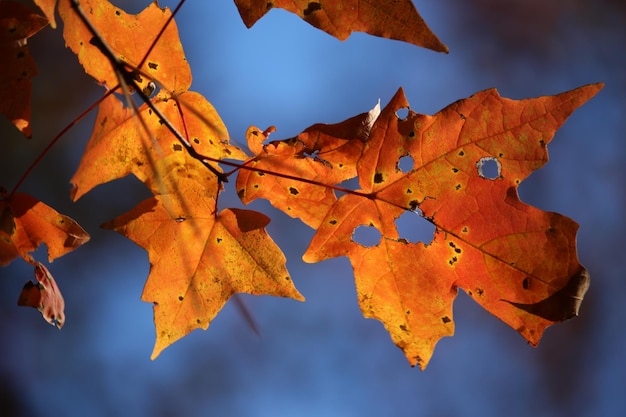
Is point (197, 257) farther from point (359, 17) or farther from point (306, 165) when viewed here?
point (359, 17)

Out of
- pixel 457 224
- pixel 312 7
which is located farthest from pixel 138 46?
pixel 457 224

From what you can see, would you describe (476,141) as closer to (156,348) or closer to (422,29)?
(422,29)

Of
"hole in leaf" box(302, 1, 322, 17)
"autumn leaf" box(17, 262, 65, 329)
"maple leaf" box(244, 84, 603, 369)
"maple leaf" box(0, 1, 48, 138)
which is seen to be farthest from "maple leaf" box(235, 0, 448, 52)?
"autumn leaf" box(17, 262, 65, 329)

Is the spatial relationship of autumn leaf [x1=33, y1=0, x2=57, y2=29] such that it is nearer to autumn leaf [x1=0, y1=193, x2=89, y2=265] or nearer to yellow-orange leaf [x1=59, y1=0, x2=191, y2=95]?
yellow-orange leaf [x1=59, y1=0, x2=191, y2=95]

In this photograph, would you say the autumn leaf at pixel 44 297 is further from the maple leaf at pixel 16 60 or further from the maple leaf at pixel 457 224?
the maple leaf at pixel 457 224

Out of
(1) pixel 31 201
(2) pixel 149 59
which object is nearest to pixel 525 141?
(2) pixel 149 59

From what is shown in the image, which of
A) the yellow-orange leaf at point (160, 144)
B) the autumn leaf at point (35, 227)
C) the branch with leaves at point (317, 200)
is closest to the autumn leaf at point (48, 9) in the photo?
the branch with leaves at point (317, 200)

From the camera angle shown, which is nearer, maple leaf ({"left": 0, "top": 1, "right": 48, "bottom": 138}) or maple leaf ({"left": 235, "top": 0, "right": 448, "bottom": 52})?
maple leaf ({"left": 235, "top": 0, "right": 448, "bottom": 52})
